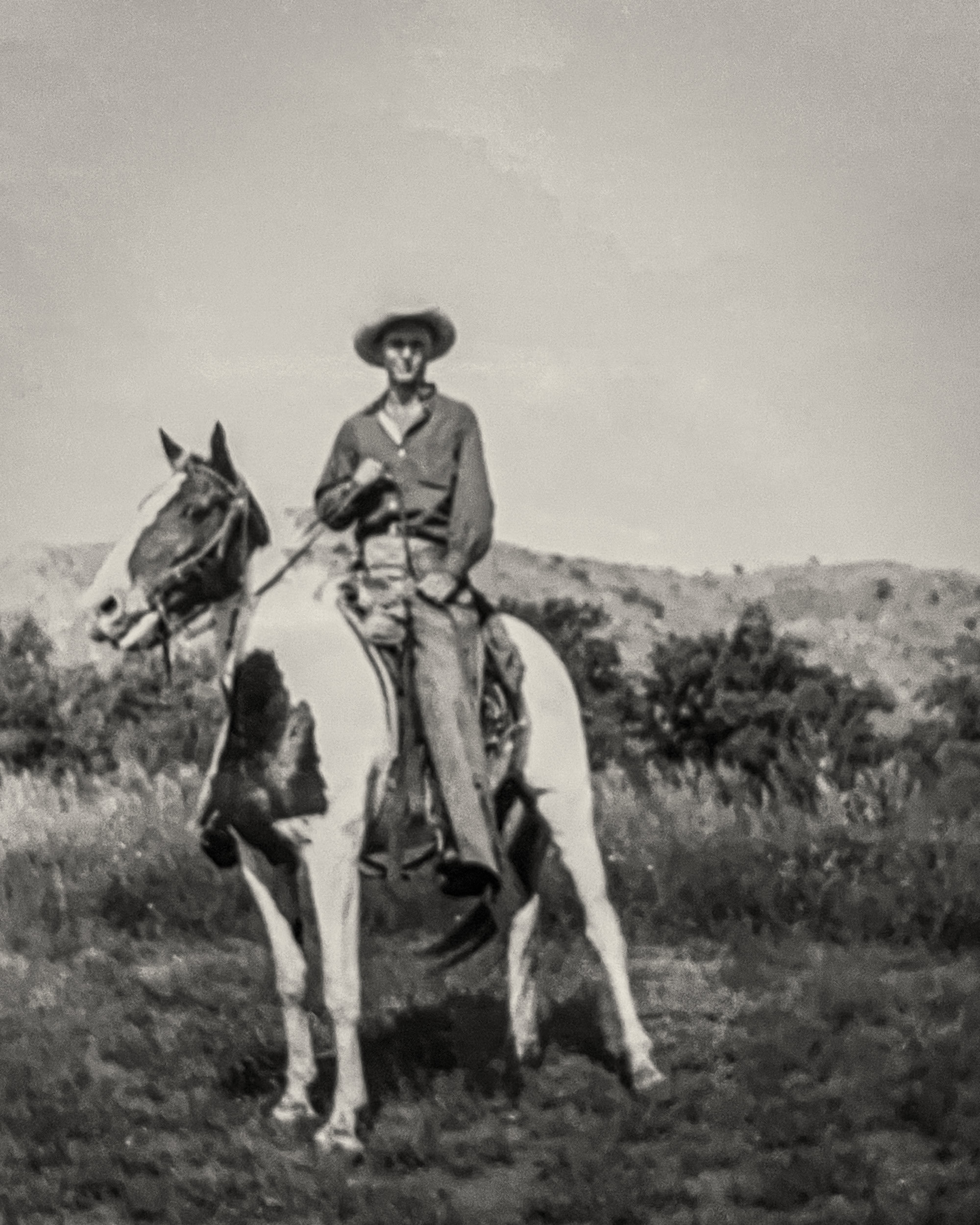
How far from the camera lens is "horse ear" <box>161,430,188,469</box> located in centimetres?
656

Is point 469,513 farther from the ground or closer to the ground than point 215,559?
farther from the ground

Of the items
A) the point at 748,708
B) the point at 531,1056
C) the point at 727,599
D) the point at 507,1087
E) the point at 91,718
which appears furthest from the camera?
the point at 727,599

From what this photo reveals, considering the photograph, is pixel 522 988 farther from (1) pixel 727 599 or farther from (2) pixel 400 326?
(1) pixel 727 599

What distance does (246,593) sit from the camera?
6.68 m

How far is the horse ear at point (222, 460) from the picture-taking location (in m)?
6.64

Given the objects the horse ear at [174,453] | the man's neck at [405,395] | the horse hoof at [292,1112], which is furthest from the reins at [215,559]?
the horse hoof at [292,1112]

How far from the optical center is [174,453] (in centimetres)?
659

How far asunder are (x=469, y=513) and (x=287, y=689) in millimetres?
1067

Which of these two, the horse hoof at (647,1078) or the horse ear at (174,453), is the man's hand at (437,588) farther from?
the horse hoof at (647,1078)

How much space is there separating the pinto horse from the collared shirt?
47cm

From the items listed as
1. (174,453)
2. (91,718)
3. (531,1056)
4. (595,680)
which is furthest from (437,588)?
(91,718)

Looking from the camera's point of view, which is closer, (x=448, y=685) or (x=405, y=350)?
(x=448, y=685)

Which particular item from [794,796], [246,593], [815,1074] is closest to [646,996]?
[815,1074]

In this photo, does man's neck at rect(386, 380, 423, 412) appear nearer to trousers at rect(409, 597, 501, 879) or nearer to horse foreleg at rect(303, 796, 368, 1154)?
trousers at rect(409, 597, 501, 879)
